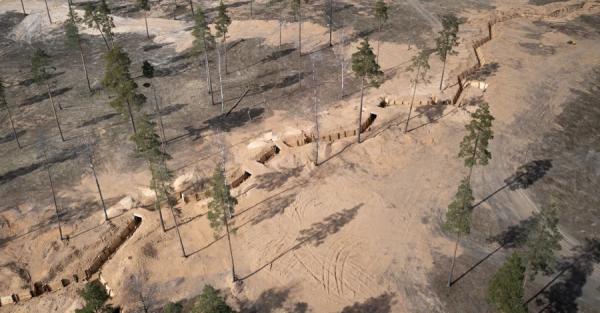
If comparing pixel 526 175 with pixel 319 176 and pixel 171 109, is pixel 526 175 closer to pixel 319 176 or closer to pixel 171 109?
pixel 319 176

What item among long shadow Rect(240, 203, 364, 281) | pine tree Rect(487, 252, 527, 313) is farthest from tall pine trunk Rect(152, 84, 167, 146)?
pine tree Rect(487, 252, 527, 313)

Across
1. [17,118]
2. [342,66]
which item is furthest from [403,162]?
[17,118]

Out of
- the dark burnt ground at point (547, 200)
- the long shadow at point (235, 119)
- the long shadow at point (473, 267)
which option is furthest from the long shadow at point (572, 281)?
the long shadow at point (235, 119)

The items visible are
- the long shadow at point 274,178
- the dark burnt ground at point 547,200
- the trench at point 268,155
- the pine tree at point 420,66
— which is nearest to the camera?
the dark burnt ground at point 547,200

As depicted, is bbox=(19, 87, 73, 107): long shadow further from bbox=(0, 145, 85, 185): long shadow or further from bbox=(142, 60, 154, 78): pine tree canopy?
bbox=(0, 145, 85, 185): long shadow

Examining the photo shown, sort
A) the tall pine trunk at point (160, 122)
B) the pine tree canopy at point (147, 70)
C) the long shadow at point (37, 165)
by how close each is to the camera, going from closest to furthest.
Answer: the long shadow at point (37, 165) → the tall pine trunk at point (160, 122) → the pine tree canopy at point (147, 70)

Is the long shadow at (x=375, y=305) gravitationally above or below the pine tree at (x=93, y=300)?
below

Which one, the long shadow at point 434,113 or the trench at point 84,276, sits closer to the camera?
the trench at point 84,276

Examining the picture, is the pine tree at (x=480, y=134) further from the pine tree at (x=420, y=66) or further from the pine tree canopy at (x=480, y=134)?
the pine tree at (x=420, y=66)
